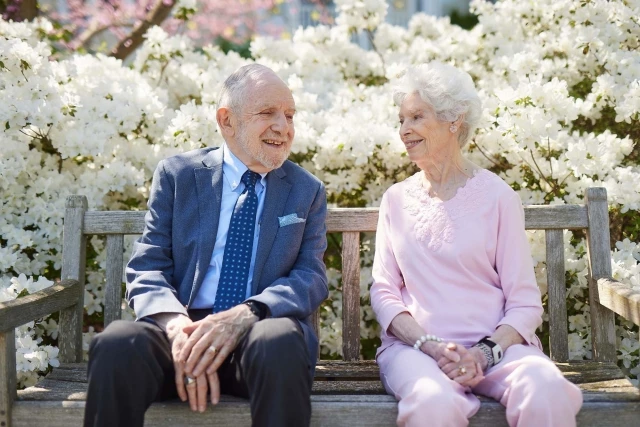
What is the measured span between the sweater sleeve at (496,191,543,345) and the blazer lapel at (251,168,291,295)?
87cm

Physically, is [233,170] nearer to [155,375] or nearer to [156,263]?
[156,263]

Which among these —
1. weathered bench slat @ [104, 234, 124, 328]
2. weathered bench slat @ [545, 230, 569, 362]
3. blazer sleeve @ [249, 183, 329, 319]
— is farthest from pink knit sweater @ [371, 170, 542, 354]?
weathered bench slat @ [104, 234, 124, 328]

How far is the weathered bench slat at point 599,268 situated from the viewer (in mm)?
3287

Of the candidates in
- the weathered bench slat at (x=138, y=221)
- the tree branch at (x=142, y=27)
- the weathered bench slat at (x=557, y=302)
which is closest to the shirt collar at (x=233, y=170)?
the weathered bench slat at (x=138, y=221)

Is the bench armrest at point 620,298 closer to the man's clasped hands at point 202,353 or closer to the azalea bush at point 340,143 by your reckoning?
the azalea bush at point 340,143

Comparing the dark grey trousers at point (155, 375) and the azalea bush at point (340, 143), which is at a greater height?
the azalea bush at point (340, 143)

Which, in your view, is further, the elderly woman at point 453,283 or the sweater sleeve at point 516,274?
the sweater sleeve at point 516,274

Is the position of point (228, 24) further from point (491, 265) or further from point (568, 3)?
point (491, 265)

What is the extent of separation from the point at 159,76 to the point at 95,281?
→ 1.60 m

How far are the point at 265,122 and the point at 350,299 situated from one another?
92 centimetres

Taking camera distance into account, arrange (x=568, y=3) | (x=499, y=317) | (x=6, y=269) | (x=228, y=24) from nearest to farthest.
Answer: (x=499, y=317), (x=6, y=269), (x=568, y=3), (x=228, y=24)

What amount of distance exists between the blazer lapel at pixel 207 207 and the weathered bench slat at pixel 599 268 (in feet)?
5.34

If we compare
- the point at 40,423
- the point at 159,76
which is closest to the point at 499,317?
the point at 40,423

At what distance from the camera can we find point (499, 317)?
2990 mm
